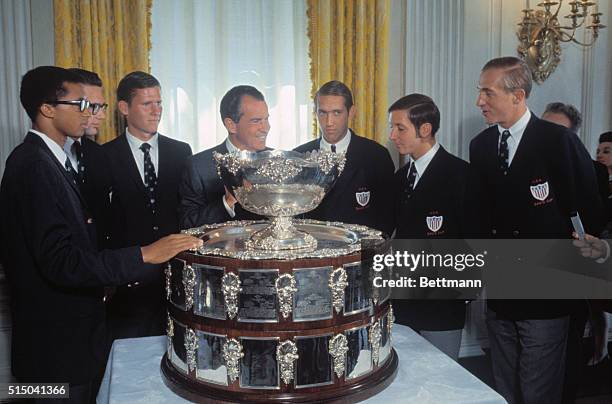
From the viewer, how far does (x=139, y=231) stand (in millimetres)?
3121

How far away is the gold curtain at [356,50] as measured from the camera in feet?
13.0

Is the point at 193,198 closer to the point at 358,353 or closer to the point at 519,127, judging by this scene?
the point at 358,353

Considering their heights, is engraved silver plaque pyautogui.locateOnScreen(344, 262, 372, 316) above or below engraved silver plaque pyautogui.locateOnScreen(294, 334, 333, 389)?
above

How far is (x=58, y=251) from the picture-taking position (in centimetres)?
188

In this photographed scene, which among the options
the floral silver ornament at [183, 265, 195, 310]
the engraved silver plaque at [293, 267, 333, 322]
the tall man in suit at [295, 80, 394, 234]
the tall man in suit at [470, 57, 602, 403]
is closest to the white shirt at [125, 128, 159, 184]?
the tall man in suit at [295, 80, 394, 234]

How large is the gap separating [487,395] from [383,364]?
30 centimetres

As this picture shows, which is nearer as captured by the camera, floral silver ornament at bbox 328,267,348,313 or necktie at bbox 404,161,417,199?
floral silver ornament at bbox 328,267,348,313

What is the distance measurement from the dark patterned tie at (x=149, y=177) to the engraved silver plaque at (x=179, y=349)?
4.83 feet

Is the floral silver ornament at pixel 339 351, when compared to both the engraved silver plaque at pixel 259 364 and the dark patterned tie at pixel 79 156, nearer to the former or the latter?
the engraved silver plaque at pixel 259 364

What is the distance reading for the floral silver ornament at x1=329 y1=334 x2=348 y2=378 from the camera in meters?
1.62

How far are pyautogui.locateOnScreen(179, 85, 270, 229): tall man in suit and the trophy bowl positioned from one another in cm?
93

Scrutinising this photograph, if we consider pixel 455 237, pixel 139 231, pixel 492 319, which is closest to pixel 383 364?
pixel 455 237

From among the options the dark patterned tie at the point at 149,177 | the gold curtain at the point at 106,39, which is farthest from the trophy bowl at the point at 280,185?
the gold curtain at the point at 106,39

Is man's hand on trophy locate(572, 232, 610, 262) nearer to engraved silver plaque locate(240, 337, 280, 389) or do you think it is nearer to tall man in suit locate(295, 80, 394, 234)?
tall man in suit locate(295, 80, 394, 234)
